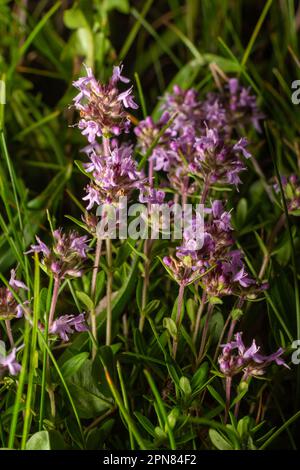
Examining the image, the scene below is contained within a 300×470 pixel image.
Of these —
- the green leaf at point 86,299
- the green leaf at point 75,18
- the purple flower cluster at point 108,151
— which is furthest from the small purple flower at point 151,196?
the green leaf at point 75,18

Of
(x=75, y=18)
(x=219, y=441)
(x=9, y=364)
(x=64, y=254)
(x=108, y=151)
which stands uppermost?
(x=75, y=18)

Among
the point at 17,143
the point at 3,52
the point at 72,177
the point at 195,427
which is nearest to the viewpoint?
the point at 195,427

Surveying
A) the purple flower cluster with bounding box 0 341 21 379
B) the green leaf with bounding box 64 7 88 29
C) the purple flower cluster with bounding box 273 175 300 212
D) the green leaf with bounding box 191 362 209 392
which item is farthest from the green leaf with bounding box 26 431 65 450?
the green leaf with bounding box 64 7 88 29

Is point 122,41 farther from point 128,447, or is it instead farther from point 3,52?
point 128,447

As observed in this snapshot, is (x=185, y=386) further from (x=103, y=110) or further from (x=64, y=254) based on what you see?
(x=103, y=110)

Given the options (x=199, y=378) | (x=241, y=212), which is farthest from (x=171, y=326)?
(x=241, y=212)

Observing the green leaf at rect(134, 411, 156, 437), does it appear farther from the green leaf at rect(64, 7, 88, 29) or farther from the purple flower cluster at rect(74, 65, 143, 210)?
the green leaf at rect(64, 7, 88, 29)

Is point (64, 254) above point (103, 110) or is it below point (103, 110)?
below

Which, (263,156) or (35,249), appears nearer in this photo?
(35,249)

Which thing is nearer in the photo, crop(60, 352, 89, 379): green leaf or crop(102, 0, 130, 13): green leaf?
crop(60, 352, 89, 379): green leaf
